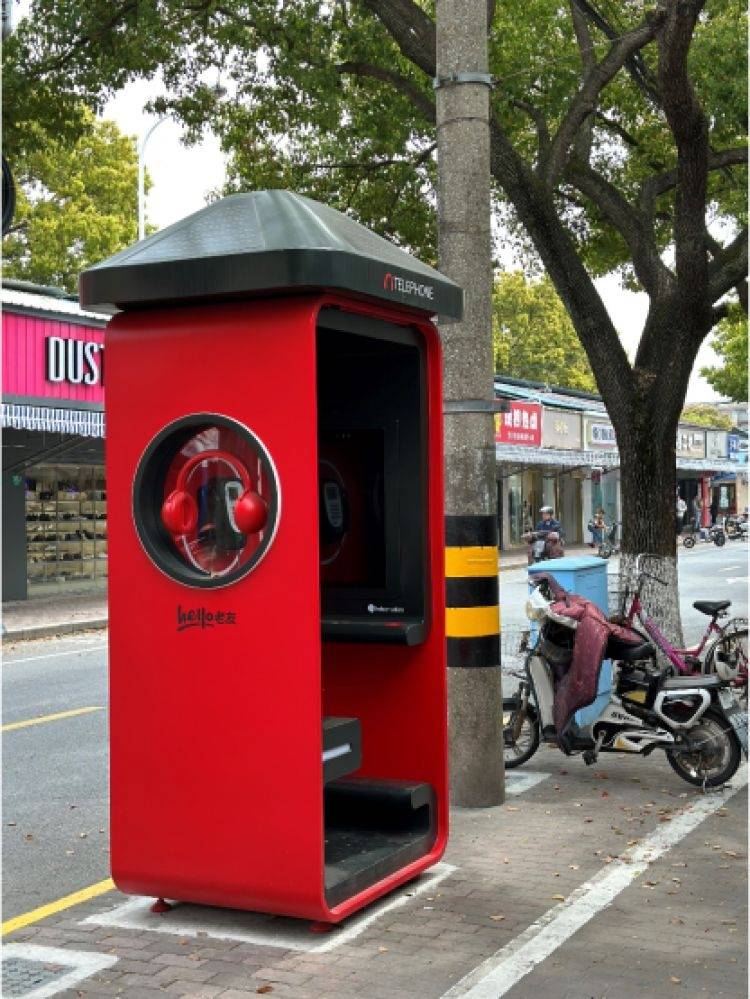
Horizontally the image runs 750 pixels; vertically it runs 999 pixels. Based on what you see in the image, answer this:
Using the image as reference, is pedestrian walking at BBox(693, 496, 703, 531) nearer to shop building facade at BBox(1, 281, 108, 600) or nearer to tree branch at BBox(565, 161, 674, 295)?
shop building facade at BBox(1, 281, 108, 600)

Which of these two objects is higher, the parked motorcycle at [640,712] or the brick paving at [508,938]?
the parked motorcycle at [640,712]

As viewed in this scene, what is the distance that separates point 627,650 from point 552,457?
32215mm

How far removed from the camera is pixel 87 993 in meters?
4.78

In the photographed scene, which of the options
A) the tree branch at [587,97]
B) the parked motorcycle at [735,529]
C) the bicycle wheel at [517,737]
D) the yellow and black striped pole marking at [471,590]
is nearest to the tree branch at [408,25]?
the tree branch at [587,97]

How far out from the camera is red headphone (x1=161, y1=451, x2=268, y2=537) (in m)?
5.39

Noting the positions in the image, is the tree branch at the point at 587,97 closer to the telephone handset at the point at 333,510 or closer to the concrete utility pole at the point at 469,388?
the concrete utility pole at the point at 469,388

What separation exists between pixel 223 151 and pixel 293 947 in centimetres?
1211

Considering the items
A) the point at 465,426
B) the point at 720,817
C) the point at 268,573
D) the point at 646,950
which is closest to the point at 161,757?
the point at 268,573

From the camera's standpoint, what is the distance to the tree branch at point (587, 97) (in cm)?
1148

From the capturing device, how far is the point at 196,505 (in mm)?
5609

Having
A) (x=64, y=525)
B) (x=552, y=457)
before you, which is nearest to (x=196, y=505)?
(x=64, y=525)

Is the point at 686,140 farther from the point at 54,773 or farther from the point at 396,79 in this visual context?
the point at 54,773

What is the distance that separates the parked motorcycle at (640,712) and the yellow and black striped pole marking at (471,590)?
688 mm

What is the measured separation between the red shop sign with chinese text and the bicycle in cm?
2503
